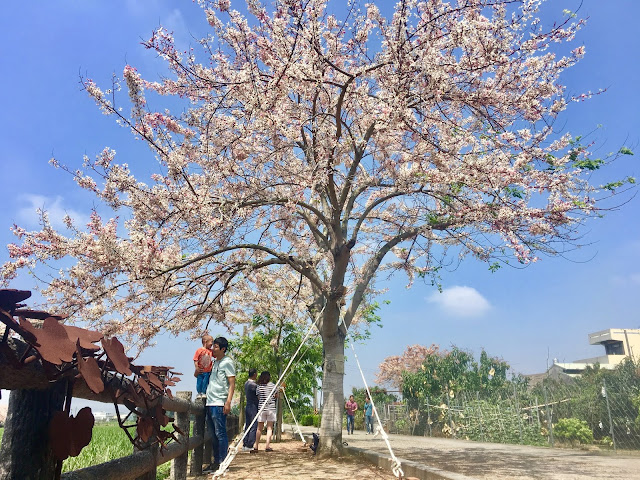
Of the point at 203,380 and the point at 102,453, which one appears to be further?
the point at 203,380

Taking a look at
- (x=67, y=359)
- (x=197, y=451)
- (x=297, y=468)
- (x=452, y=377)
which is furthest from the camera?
(x=452, y=377)

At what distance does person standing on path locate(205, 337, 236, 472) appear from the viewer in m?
6.66

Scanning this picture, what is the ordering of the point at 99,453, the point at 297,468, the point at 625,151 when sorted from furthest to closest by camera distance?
1. the point at 625,151
2. the point at 297,468
3. the point at 99,453

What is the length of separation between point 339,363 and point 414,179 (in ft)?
13.6

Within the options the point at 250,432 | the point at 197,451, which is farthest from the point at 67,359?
the point at 250,432

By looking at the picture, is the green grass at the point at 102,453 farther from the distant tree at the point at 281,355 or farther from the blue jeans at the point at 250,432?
the distant tree at the point at 281,355

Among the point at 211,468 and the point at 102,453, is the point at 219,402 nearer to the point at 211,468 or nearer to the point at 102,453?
the point at 211,468

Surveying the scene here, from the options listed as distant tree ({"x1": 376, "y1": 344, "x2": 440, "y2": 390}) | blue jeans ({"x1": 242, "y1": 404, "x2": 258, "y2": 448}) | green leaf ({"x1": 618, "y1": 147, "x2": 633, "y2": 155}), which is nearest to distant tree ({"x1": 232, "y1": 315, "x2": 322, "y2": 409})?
blue jeans ({"x1": 242, "y1": 404, "x2": 258, "y2": 448})

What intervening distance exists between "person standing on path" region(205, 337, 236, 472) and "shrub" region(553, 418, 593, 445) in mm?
11861

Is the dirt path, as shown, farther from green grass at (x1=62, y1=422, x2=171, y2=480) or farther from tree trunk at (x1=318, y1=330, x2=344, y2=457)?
green grass at (x1=62, y1=422, x2=171, y2=480)

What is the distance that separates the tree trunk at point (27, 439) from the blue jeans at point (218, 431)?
5907 millimetres

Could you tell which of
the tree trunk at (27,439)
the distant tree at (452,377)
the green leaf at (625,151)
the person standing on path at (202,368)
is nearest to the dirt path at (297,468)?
the person standing on path at (202,368)

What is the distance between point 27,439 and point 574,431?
53.9 feet

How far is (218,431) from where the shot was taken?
6699mm
